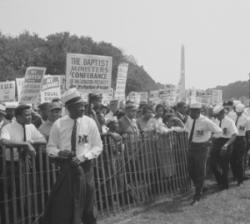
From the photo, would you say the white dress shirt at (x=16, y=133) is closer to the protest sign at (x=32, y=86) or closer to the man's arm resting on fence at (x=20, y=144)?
the man's arm resting on fence at (x=20, y=144)

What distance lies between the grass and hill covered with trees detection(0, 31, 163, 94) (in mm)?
38104

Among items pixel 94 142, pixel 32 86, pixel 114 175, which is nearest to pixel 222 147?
pixel 114 175

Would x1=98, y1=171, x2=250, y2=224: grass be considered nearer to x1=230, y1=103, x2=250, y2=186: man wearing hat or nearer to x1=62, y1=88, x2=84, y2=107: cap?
x1=230, y1=103, x2=250, y2=186: man wearing hat

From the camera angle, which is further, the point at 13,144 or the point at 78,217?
the point at 13,144

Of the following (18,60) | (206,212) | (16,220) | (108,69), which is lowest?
(206,212)

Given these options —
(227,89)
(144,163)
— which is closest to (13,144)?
(144,163)

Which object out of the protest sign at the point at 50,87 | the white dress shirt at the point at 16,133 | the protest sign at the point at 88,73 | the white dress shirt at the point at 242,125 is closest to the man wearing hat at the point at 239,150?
the white dress shirt at the point at 242,125

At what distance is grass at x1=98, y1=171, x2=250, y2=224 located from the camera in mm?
6223

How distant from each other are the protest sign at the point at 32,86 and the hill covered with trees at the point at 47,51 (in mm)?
33736

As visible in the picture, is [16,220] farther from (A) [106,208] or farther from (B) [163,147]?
(B) [163,147]

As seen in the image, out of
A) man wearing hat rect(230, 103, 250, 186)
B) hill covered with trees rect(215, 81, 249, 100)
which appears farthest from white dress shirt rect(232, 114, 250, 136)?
hill covered with trees rect(215, 81, 249, 100)

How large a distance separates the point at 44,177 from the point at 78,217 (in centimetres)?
111

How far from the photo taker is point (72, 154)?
4734 mm

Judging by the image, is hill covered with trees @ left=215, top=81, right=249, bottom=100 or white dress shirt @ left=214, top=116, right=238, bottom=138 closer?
white dress shirt @ left=214, top=116, right=238, bottom=138
